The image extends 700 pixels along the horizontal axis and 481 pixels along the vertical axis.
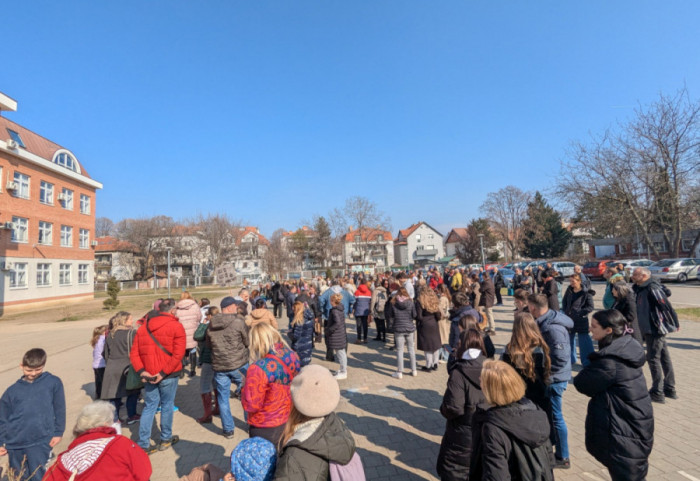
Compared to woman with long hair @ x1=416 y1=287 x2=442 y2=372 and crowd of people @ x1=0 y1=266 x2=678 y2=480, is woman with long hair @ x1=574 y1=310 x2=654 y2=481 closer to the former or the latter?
crowd of people @ x1=0 y1=266 x2=678 y2=480

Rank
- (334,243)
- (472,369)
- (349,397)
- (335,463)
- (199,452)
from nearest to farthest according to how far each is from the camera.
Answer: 1. (335,463)
2. (472,369)
3. (199,452)
4. (349,397)
5. (334,243)

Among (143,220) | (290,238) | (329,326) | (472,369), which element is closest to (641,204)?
(329,326)

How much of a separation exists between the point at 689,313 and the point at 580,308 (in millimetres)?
8752

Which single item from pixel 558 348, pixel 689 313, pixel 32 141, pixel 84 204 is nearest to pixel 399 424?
pixel 558 348

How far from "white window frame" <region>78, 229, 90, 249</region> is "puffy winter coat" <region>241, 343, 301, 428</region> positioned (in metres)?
37.1

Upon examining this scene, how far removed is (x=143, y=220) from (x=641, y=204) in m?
62.2

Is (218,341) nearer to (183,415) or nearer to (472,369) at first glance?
(183,415)

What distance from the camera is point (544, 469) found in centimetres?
214

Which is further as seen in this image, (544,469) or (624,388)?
(624,388)

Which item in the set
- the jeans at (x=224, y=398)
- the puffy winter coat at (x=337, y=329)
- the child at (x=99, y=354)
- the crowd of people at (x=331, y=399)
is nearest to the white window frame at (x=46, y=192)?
the child at (x=99, y=354)

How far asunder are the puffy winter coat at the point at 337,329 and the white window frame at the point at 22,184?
30115 millimetres

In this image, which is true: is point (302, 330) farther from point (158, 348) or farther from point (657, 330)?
point (657, 330)

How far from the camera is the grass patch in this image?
424 inches

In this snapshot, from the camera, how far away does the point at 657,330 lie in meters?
4.99
